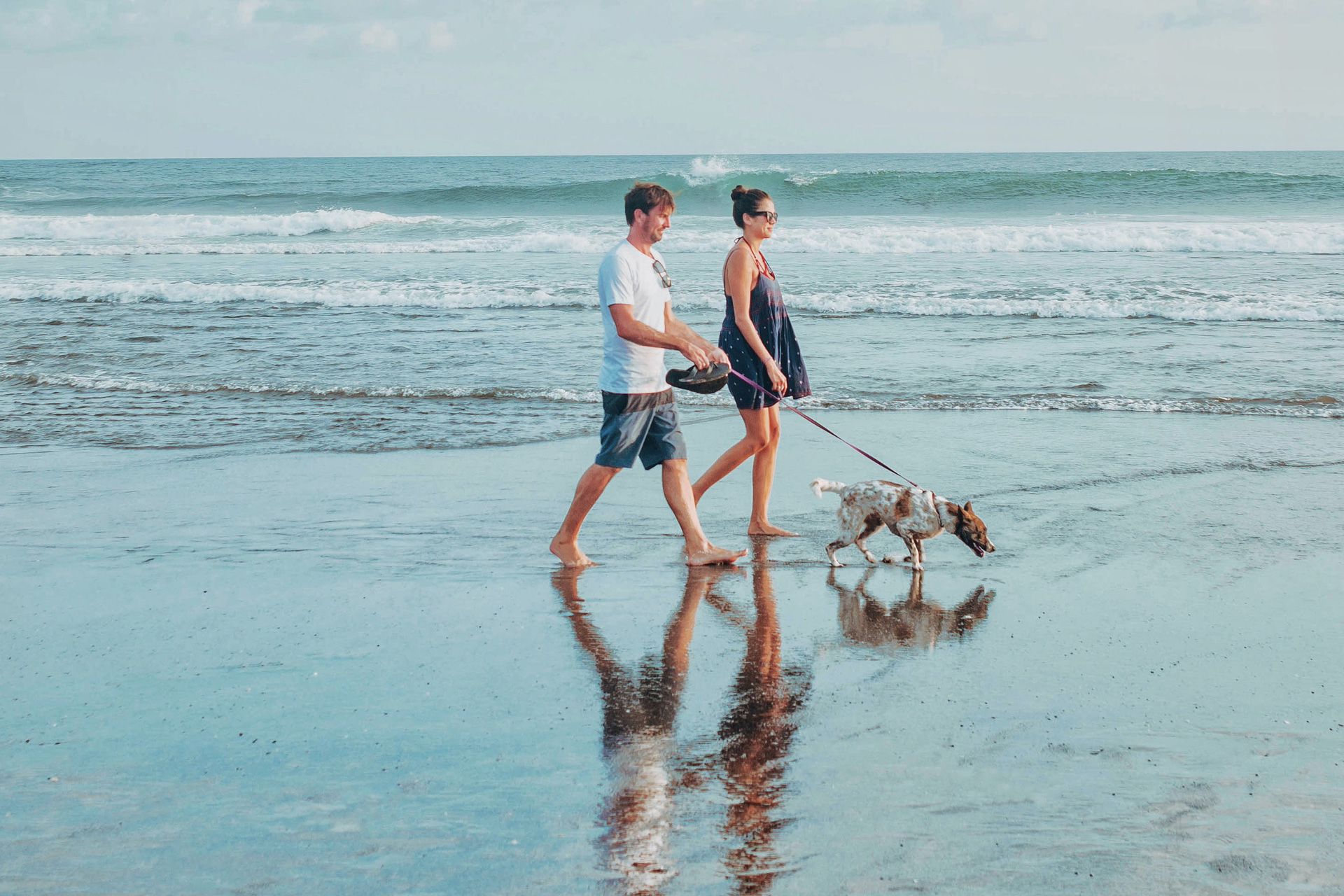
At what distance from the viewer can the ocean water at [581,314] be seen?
8.44 metres

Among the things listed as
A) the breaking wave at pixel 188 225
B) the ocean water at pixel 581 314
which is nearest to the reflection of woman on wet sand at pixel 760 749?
the ocean water at pixel 581 314

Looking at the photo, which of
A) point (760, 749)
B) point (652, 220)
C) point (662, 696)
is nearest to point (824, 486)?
point (652, 220)

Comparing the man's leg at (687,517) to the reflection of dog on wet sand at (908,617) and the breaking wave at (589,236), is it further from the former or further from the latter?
the breaking wave at (589,236)

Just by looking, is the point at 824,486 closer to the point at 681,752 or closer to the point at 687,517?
the point at 687,517

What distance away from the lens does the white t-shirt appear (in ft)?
14.4

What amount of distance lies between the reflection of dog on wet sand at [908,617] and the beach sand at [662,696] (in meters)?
0.02

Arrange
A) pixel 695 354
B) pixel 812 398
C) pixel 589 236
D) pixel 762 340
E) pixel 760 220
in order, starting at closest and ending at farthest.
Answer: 1. pixel 695 354
2. pixel 760 220
3. pixel 762 340
4. pixel 812 398
5. pixel 589 236

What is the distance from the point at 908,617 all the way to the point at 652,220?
6.52ft

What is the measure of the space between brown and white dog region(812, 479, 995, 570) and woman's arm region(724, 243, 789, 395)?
61 cm

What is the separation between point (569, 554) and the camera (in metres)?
4.85

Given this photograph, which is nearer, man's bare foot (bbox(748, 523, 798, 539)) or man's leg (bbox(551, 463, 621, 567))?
man's leg (bbox(551, 463, 621, 567))

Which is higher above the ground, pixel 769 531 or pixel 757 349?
pixel 757 349

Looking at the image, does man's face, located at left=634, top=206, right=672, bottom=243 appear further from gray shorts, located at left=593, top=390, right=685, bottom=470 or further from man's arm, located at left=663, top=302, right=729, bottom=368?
gray shorts, located at left=593, top=390, right=685, bottom=470

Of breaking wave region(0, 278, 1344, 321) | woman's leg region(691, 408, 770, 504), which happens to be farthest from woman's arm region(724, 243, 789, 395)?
breaking wave region(0, 278, 1344, 321)
